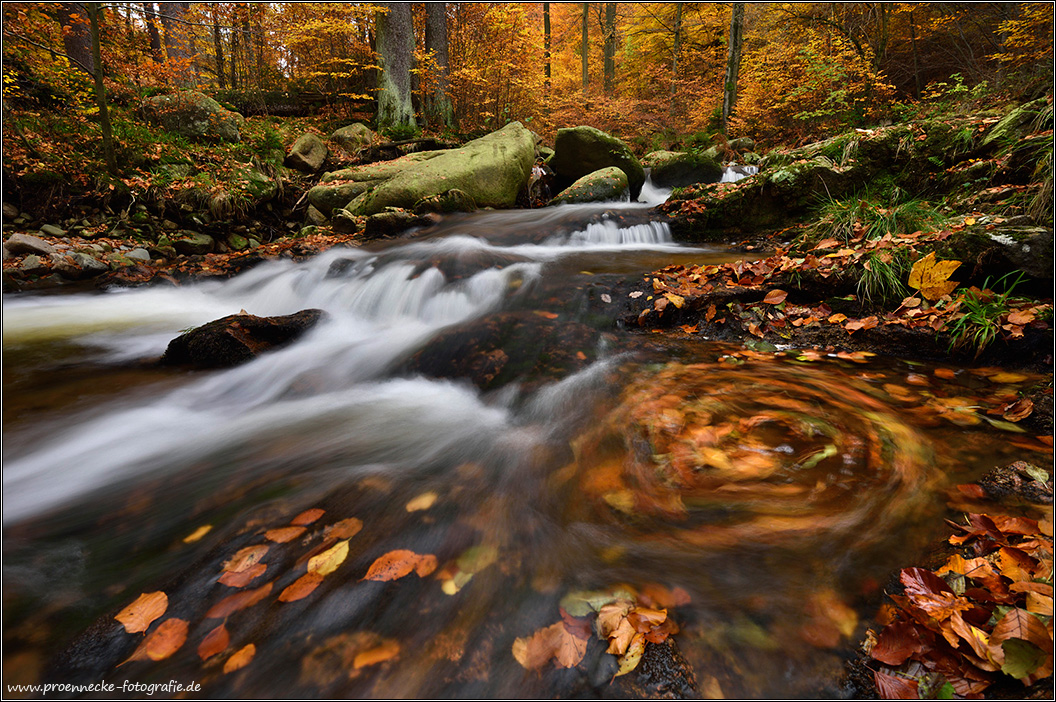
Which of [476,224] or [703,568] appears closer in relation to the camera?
[703,568]

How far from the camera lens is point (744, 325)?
3.78 m

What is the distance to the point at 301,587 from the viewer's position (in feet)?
5.31

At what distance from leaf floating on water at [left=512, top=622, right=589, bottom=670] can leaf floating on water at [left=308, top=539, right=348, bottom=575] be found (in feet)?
2.58

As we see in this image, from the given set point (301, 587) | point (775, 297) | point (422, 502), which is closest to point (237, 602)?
point (301, 587)

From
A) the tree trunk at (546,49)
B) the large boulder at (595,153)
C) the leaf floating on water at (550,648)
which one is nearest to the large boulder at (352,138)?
the large boulder at (595,153)

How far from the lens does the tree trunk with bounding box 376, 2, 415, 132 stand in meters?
12.8

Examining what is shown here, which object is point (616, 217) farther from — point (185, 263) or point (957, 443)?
point (185, 263)

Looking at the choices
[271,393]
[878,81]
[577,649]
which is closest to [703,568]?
[577,649]

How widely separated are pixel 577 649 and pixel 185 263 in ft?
29.5

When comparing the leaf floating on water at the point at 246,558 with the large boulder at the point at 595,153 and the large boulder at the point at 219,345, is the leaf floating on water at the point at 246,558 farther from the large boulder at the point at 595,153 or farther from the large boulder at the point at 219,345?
the large boulder at the point at 595,153

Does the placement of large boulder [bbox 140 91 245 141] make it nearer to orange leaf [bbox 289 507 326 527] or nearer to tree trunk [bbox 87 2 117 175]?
tree trunk [bbox 87 2 117 175]

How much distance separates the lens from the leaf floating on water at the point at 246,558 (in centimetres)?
173

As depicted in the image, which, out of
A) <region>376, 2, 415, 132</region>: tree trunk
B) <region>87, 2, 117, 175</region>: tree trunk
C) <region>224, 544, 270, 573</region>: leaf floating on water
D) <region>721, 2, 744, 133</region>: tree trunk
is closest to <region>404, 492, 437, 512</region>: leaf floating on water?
<region>224, 544, 270, 573</region>: leaf floating on water

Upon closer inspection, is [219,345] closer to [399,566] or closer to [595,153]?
[399,566]
